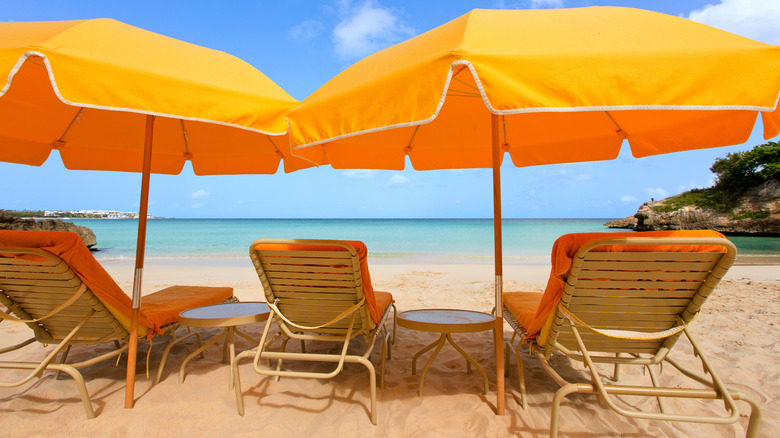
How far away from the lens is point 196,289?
3.86 meters

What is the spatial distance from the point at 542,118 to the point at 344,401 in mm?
2865

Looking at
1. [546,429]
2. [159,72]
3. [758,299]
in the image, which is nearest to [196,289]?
[159,72]

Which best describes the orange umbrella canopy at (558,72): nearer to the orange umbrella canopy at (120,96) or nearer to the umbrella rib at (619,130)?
the orange umbrella canopy at (120,96)

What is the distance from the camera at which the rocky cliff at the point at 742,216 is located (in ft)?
85.8

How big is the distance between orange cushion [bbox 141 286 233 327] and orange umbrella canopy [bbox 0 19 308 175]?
1444 mm

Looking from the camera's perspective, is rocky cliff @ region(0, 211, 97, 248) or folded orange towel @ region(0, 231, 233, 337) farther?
rocky cliff @ region(0, 211, 97, 248)

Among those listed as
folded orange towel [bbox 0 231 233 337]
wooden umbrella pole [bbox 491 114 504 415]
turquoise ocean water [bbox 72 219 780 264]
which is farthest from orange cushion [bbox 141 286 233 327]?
turquoise ocean water [bbox 72 219 780 264]

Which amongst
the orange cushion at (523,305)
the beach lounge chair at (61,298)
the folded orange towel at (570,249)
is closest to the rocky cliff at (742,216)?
the orange cushion at (523,305)

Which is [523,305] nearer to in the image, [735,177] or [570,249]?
[570,249]

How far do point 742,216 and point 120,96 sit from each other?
36.9 meters

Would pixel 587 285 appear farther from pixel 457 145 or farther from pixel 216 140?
pixel 216 140

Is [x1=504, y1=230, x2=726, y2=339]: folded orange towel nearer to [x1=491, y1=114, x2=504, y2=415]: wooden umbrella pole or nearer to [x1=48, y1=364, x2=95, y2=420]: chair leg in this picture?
[x1=491, y1=114, x2=504, y2=415]: wooden umbrella pole

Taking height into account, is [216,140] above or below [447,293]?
above

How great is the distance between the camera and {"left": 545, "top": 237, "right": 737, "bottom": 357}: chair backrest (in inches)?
71.0
